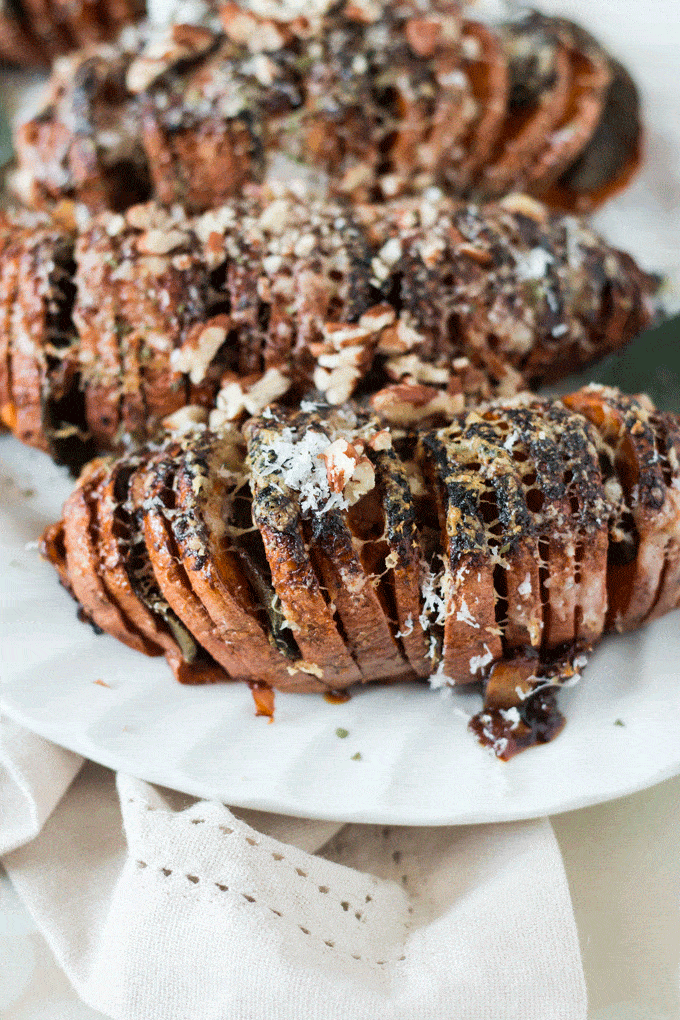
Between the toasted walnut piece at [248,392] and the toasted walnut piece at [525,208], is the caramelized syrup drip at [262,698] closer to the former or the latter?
the toasted walnut piece at [248,392]

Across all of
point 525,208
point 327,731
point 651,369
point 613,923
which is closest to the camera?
point 613,923

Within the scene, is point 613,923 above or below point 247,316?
below

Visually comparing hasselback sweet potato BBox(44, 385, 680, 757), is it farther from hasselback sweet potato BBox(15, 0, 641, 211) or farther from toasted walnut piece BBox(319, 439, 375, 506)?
hasselback sweet potato BBox(15, 0, 641, 211)

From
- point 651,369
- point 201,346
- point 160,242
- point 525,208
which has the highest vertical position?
point 160,242

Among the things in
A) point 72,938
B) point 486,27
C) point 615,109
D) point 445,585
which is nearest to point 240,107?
point 486,27

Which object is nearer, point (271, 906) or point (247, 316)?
point (271, 906)

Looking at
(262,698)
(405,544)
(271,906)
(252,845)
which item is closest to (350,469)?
(405,544)

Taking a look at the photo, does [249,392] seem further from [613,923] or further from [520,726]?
[613,923]
